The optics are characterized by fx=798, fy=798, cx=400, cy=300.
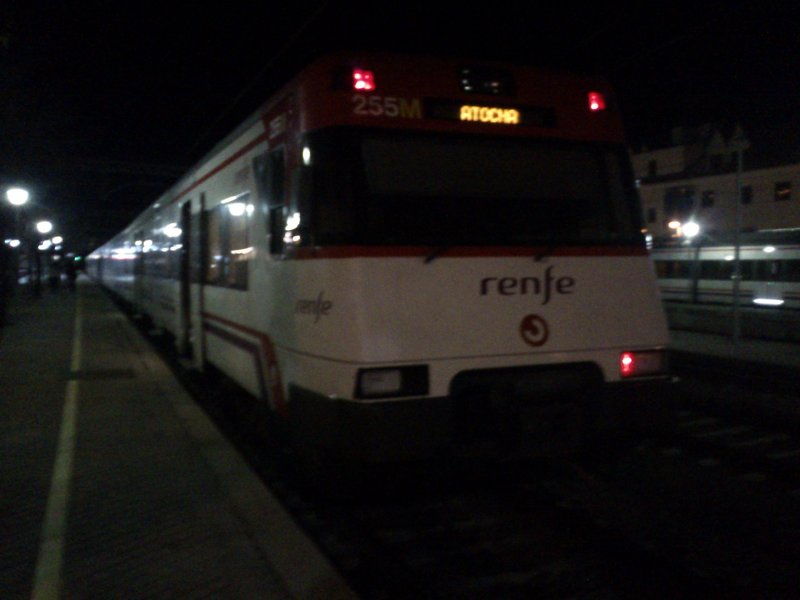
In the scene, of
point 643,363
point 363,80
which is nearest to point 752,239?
point 643,363

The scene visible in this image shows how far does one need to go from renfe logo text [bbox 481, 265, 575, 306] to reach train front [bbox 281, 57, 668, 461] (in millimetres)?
13

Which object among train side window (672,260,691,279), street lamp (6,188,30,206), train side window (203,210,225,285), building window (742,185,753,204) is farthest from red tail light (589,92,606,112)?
building window (742,185,753,204)

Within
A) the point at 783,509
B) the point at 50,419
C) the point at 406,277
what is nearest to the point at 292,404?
the point at 406,277

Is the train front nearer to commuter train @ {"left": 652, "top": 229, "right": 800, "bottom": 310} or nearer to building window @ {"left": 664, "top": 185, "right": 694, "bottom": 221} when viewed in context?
commuter train @ {"left": 652, "top": 229, "right": 800, "bottom": 310}

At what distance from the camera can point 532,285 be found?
5.23 meters

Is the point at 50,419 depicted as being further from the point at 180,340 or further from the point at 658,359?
the point at 658,359

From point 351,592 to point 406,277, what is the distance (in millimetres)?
1846

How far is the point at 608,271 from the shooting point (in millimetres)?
5477

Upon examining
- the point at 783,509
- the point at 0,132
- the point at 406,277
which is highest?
the point at 0,132

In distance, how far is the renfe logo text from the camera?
5.11 m

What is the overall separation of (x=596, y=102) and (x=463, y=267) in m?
1.70

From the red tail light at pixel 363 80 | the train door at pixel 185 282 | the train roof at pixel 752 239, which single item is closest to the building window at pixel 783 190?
the train roof at pixel 752 239

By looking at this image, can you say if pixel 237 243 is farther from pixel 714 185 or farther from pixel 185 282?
pixel 714 185

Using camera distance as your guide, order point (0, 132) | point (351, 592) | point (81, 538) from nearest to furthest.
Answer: point (351, 592)
point (81, 538)
point (0, 132)
